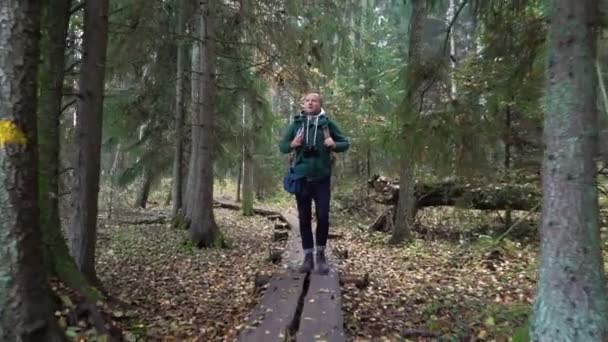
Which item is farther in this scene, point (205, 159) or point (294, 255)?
point (205, 159)

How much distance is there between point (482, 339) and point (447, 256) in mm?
4551

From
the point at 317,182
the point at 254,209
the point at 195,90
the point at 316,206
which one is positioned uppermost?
the point at 195,90

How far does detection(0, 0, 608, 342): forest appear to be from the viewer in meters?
3.17

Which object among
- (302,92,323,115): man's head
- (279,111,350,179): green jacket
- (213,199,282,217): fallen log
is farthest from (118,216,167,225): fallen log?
(302,92,323,115): man's head

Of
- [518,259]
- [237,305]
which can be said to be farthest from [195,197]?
[518,259]

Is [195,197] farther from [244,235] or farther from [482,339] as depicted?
[482,339]

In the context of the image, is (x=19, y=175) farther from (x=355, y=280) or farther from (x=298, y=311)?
(x=355, y=280)

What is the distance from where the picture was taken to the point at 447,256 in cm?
864

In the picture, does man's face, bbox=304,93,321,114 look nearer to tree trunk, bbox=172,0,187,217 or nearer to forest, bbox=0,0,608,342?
forest, bbox=0,0,608,342

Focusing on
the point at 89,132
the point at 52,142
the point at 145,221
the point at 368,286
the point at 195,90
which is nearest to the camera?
the point at 52,142

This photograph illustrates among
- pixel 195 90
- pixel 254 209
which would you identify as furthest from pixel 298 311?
pixel 254 209

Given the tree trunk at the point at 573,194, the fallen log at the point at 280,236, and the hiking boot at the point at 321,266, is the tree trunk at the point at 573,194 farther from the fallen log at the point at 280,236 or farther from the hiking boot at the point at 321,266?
the fallen log at the point at 280,236

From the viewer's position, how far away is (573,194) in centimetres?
317

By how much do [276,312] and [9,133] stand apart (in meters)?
2.56
